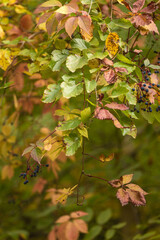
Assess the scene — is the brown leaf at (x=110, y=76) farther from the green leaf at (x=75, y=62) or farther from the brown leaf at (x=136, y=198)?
the brown leaf at (x=136, y=198)

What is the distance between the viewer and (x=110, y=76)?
84 cm

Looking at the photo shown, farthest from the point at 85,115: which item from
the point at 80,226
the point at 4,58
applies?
the point at 80,226

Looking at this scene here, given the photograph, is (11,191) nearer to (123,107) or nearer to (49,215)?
(49,215)

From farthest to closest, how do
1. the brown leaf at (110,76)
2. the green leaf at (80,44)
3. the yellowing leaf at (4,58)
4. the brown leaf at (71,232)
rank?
the brown leaf at (71,232)
the yellowing leaf at (4,58)
the green leaf at (80,44)
the brown leaf at (110,76)

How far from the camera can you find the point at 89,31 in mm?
877

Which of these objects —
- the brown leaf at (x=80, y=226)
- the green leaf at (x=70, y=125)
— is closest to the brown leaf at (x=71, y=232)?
the brown leaf at (x=80, y=226)

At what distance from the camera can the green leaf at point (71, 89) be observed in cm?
87

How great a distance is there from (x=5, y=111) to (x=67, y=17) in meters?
1.32

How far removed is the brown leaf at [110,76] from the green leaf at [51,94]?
165 millimetres

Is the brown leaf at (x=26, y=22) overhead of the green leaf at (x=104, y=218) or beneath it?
overhead

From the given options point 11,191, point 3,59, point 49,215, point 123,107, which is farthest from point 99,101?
point 11,191

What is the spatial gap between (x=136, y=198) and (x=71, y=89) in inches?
13.9

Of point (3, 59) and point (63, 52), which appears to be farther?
point (3, 59)

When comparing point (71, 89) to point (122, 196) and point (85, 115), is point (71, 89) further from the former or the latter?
point (122, 196)
